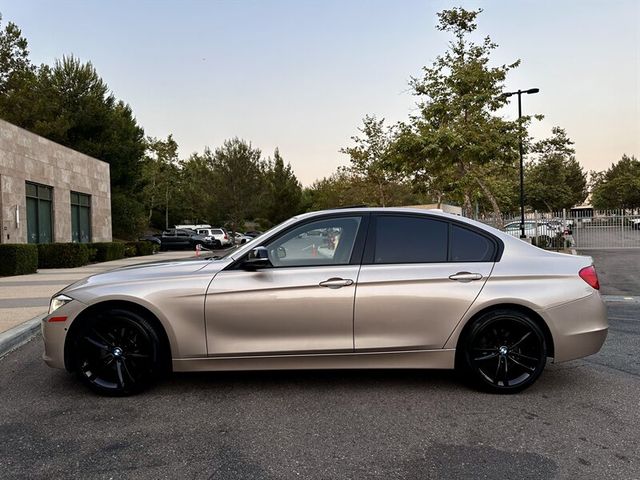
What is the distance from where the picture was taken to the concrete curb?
20.2 ft

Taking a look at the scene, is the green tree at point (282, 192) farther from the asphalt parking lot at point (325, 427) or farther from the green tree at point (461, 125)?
the asphalt parking lot at point (325, 427)

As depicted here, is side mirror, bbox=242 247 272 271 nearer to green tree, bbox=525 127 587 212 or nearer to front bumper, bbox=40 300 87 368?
front bumper, bbox=40 300 87 368

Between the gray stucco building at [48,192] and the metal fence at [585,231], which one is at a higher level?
the gray stucco building at [48,192]

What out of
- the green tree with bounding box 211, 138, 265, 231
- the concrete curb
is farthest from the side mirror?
the green tree with bounding box 211, 138, 265, 231

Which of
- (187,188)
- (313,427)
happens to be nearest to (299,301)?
(313,427)

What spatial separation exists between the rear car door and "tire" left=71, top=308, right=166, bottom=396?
67.8 inches

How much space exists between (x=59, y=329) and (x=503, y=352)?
3733mm

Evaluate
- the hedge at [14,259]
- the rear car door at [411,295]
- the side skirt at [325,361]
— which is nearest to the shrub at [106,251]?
the hedge at [14,259]

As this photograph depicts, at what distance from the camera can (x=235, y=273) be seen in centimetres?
428

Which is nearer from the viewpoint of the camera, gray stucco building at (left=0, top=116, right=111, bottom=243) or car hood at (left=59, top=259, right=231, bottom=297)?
car hood at (left=59, top=259, right=231, bottom=297)

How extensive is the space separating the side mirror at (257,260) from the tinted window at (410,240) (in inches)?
36.7

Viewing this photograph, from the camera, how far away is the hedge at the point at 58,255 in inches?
754

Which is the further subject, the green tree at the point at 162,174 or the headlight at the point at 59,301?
the green tree at the point at 162,174

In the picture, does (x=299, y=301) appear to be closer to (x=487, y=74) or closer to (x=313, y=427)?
(x=313, y=427)
